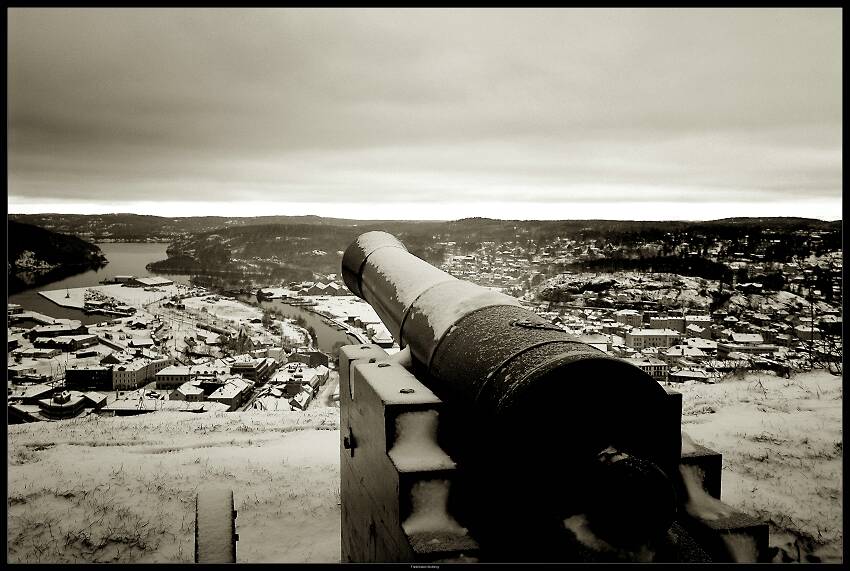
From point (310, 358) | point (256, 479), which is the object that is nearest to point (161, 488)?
point (256, 479)

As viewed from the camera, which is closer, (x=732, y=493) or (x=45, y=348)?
(x=732, y=493)

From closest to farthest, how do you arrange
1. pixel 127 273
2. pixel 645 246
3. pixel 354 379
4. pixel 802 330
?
pixel 354 379
pixel 802 330
pixel 645 246
pixel 127 273

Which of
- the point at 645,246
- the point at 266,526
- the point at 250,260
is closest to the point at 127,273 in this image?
the point at 250,260

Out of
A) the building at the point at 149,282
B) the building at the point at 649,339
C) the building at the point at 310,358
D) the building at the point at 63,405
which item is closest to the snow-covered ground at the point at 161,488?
the building at the point at 63,405

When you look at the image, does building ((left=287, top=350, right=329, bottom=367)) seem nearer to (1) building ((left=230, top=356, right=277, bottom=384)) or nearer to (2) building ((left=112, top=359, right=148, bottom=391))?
(1) building ((left=230, top=356, right=277, bottom=384))

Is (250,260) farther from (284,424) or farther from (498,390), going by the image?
(498,390)
